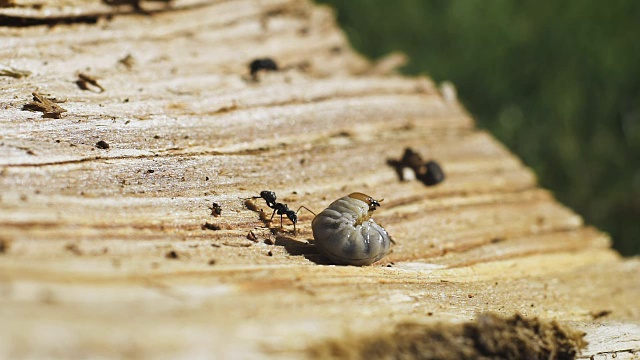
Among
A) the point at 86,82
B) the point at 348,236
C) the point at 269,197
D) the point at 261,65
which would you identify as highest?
the point at 261,65

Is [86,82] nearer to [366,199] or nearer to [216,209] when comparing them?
[216,209]

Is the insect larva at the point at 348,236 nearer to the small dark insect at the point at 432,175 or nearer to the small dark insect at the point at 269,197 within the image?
the small dark insect at the point at 269,197

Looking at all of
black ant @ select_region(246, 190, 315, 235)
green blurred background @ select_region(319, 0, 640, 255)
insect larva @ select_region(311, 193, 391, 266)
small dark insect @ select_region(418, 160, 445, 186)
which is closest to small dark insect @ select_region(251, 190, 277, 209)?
black ant @ select_region(246, 190, 315, 235)

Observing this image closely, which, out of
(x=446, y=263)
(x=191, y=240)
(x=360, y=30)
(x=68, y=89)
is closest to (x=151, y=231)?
(x=191, y=240)

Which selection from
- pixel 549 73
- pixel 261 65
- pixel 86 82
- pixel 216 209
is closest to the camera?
pixel 216 209

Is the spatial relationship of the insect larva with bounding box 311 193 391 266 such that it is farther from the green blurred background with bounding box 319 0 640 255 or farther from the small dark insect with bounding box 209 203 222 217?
the green blurred background with bounding box 319 0 640 255

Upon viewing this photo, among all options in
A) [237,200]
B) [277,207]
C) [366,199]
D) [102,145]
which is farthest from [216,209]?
[366,199]
